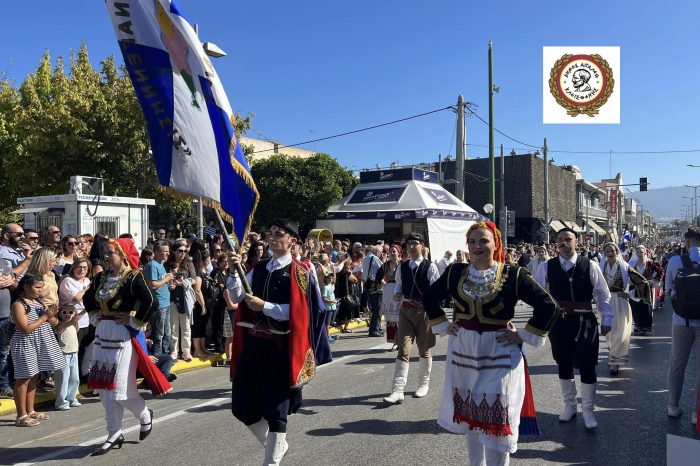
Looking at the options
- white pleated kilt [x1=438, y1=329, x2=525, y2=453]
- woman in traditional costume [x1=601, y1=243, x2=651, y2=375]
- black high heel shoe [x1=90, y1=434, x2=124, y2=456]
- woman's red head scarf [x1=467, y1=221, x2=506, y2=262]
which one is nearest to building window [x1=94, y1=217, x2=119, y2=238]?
black high heel shoe [x1=90, y1=434, x2=124, y2=456]

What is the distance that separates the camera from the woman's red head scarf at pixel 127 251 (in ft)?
17.7

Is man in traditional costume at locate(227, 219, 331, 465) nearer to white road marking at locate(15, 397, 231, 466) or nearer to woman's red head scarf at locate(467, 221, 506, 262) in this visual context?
woman's red head scarf at locate(467, 221, 506, 262)

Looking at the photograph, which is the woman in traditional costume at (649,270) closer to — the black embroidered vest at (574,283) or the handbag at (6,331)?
the black embroidered vest at (574,283)

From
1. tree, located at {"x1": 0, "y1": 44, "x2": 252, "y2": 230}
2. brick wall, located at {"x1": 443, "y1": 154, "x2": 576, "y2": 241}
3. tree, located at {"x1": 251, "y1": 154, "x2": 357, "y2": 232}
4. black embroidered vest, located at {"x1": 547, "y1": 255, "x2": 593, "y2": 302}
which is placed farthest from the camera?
brick wall, located at {"x1": 443, "y1": 154, "x2": 576, "y2": 241}

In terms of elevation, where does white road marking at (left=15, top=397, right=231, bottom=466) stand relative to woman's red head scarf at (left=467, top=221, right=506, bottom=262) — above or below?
below

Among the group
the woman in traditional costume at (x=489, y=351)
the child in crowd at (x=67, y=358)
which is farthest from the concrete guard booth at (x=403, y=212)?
the woman in traditional costume at (x=489, y=351)

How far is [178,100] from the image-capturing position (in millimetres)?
4500

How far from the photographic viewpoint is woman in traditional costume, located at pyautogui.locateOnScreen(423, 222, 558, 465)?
3.85 m

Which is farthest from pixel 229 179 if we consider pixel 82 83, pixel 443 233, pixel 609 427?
pixel 82 83

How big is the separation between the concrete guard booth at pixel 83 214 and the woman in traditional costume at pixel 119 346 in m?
7.78

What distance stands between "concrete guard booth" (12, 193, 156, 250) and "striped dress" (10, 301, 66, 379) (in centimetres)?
655

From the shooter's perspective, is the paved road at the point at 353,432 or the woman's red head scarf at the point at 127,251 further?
the woman's red head scarf at the point at 127,251

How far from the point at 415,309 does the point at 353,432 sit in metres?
1.93

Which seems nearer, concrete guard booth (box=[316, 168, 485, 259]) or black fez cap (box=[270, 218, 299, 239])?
black fez cap (box=[270, 218, 299, 239])
